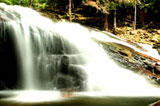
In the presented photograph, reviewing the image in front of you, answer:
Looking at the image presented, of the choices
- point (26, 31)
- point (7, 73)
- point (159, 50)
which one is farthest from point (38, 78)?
point (159, 50)

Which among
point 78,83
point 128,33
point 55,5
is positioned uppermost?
point 55,5

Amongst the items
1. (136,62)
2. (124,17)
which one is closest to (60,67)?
(136,62)

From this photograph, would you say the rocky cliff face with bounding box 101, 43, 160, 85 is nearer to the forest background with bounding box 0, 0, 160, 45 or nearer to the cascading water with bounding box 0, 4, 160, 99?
the cascading water with bounding box 0, 4, 160, 99

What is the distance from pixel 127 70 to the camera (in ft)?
35.0

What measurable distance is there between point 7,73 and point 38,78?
5.26 feet

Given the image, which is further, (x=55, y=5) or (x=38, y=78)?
(x=55, y=5)

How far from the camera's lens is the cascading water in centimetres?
938

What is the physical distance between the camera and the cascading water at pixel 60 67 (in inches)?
369

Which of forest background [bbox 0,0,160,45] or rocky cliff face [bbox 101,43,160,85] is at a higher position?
forest background [bbox 0,0,160,45]

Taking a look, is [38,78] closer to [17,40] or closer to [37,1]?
[17,40]

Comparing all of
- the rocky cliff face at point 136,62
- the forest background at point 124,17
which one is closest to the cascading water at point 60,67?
the rocky cliff face at point 136,62

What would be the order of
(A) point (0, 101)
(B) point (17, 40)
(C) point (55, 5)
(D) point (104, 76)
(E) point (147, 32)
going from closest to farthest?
(A) point (0, 101) → (B) point (17, 40) → (D) point (104, 76) → (E) point (147, 32) → (C) point (55, 5)

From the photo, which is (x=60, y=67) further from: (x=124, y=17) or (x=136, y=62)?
(x=124, y=17)

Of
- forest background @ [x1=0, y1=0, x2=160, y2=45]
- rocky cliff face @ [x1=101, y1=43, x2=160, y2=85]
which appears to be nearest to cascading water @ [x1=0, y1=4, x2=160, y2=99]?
rocky cliff face @ [x1=101, y1=43, x2=160, y2=85]
